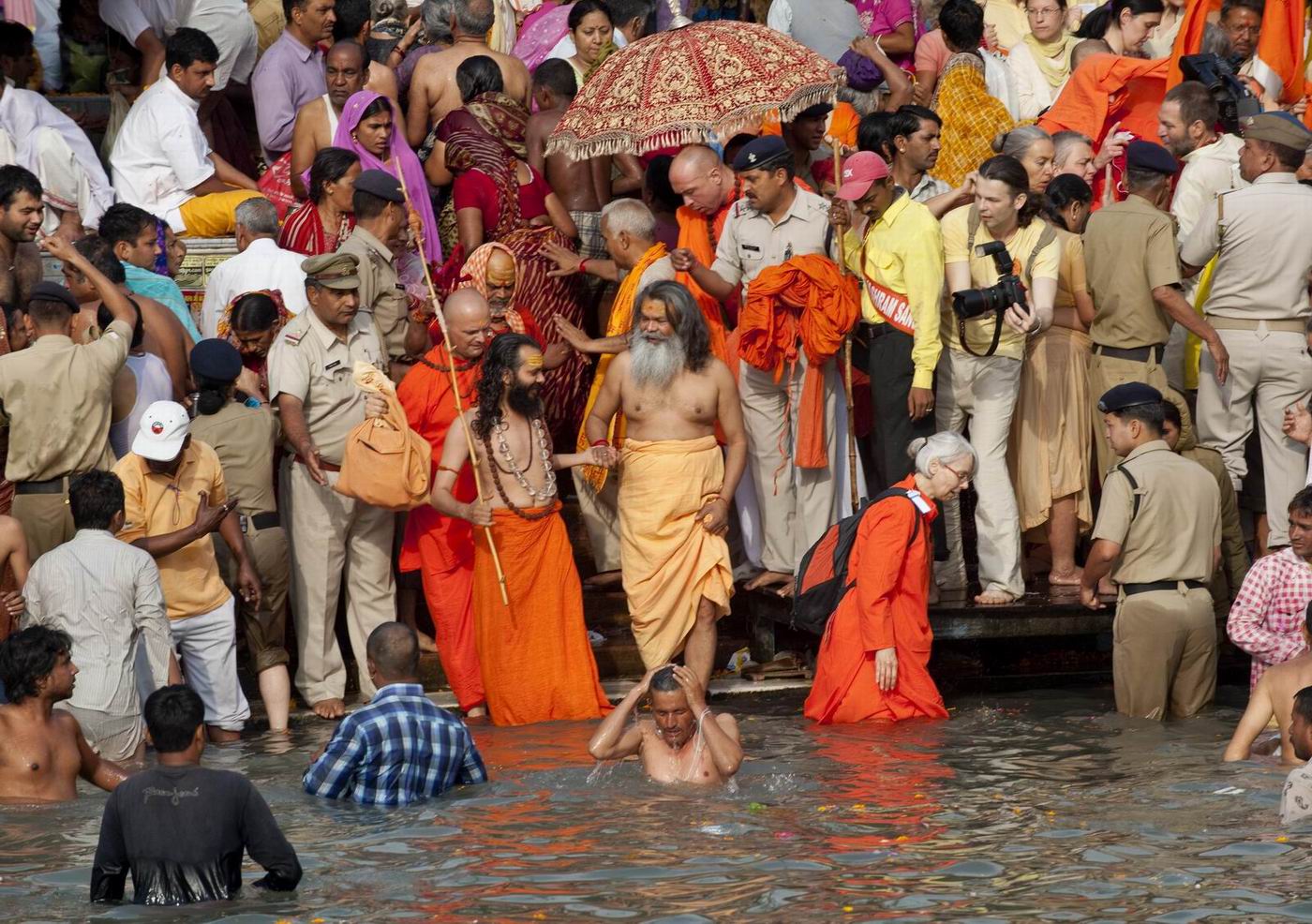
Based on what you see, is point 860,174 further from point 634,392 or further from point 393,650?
point 393,650

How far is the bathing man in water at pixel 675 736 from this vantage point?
8.98 meters

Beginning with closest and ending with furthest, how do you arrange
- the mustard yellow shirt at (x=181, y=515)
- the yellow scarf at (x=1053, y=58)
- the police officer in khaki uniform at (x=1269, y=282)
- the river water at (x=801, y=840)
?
the river water at (x=801, y=840) < the mustard yellow shirt at (x=181, y=515) < the police officer in khaki uniform at (x=1269, y=282) < the yellow scarf at (x=1053, y=58)

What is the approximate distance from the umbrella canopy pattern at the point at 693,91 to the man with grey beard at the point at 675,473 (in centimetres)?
120

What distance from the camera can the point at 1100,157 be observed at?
12.7m

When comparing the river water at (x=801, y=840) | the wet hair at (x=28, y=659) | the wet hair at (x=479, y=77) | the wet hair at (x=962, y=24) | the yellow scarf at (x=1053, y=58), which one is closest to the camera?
the river water at (x=801, y=840)

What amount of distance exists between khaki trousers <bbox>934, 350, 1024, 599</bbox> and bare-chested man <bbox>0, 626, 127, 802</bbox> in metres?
4.97

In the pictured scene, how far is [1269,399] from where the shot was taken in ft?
36.8

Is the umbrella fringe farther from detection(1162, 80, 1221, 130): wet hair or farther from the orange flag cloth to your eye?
detection(1162, 80, 1221, 130): wet hair

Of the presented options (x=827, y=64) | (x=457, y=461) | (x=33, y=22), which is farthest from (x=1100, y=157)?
(x=33, y=22)

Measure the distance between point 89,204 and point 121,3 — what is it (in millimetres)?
1868

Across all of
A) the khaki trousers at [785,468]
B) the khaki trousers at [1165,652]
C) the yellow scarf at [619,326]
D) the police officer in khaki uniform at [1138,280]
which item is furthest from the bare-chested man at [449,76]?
the khaki trousers at [1165,652]

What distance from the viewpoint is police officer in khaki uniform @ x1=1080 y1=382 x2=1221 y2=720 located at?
33.9 ft

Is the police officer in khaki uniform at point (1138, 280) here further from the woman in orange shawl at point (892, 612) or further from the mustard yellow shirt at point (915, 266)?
the woman in orange shawl at point (892, 612)

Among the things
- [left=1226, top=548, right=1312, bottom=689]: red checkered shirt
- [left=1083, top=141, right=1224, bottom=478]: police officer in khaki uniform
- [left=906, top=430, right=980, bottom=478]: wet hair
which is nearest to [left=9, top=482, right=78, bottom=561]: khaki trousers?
[left=906, top=430, right=980, bottom=478]: wet hair
